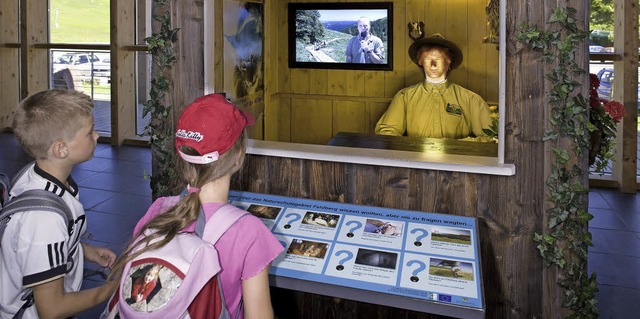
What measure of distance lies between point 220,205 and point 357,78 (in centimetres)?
463

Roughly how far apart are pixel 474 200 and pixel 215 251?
146 cm

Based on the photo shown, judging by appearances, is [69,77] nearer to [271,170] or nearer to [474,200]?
[271,170]

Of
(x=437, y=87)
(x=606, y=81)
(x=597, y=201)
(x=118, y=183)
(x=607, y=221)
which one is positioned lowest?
(x=607, y=221)

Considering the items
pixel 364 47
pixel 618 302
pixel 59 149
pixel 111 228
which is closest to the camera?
pixel 59 149

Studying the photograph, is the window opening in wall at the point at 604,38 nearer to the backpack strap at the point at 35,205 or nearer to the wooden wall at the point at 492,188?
the wooden wall at the point at 492,188

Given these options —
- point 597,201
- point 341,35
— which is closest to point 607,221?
point 597,201

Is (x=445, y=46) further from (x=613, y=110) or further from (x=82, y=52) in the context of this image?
(x=82, y=52)

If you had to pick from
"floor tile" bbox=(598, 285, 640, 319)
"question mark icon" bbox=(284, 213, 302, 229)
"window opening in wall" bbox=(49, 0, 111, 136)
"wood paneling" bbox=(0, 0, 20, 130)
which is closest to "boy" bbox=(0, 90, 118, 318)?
"question mark icon" bbox=(284, 213, 302, 229)

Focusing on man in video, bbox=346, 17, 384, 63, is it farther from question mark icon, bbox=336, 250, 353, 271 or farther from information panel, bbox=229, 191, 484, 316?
question mark icon, bbox=336, 250, 353, 271

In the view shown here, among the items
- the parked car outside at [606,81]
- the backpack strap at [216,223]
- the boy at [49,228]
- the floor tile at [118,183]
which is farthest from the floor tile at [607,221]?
the boy at [49,228]

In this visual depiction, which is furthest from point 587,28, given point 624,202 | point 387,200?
point 624,202

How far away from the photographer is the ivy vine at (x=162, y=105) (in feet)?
9.32

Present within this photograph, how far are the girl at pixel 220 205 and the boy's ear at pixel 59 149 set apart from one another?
396 millimetres

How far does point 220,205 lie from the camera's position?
4.91 ft
